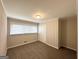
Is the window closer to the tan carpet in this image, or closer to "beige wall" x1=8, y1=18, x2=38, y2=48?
"beige wall" x1=8, y1=18, x2=38, y2=48

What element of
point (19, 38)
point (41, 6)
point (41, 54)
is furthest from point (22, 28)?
point (41, 6)

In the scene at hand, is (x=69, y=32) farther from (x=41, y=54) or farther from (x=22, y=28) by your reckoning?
(x=22, y=28)

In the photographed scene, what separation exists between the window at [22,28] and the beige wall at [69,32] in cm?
306

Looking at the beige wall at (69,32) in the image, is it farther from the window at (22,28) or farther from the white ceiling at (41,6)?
the window at (22,28)

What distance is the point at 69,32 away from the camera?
4.85 meters

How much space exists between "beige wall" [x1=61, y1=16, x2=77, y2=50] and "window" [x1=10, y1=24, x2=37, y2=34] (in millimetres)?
3055

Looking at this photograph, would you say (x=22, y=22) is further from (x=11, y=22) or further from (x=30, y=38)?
(x=30, y=38)

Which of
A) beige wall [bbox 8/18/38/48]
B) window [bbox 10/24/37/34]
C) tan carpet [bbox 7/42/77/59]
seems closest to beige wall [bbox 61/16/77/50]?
tan carpet [bbox 7/42/77/59]

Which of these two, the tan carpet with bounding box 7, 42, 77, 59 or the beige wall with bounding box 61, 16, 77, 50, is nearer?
the tan carpet with bounding box 7, 42, 77, 59

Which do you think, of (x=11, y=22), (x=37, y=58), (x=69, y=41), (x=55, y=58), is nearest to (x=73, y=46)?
(x=69, y=41)

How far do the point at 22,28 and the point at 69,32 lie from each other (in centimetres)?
361

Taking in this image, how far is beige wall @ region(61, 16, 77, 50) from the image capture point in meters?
4.54

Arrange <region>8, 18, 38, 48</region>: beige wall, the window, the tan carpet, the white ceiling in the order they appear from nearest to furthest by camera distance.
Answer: the white ceiling → the tan carpet → <region>8, 18, 38, 48</region>: beige wall → the window

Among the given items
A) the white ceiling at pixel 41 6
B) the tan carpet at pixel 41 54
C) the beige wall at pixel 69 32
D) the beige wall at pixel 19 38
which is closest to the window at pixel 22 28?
the beige wall at pixel 19 38
